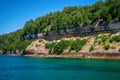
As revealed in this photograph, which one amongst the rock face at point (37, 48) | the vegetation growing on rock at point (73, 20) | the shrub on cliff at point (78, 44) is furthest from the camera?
the rock face at point (37, 48)

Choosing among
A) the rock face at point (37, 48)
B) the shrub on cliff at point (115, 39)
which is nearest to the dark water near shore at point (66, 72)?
the shrub on cliff at point (115, 39)

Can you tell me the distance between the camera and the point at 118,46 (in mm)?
74438

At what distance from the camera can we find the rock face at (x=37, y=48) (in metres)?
110

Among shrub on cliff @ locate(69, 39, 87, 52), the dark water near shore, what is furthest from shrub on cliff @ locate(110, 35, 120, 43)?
the dark water near shore

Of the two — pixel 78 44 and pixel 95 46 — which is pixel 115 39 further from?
pixel 78 44

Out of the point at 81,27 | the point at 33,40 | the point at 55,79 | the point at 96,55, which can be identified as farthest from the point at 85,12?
the point at 55,79

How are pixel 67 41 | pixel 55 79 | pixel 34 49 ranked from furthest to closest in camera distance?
1. pixel 34 49
2. pixel 67 41
3. pixel 55 79

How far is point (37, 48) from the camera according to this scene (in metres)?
Result: 113

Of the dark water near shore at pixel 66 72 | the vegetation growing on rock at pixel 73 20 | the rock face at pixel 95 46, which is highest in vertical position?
the vegetation growing on rock at pixel 73 20

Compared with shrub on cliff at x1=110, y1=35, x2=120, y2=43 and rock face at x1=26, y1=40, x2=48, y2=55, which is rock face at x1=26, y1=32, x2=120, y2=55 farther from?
shrub on cliff at x1=110, y1=35, x2=120, y2=43

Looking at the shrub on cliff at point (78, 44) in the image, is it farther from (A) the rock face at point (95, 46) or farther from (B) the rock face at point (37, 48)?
(B) the rock face at point (37, 48)

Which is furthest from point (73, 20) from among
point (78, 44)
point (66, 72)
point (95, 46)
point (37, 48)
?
point (66, 72)

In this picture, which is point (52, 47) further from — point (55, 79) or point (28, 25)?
point (55, 79)

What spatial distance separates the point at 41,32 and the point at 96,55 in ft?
146
